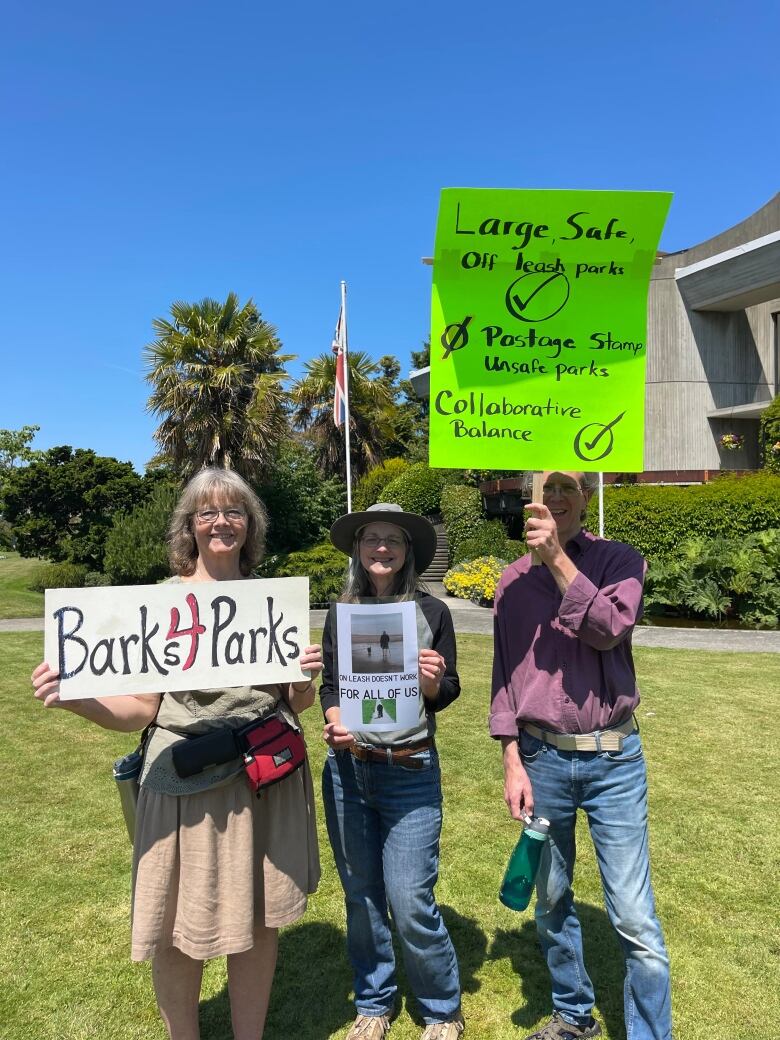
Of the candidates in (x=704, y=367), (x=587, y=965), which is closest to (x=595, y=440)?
(x=587, y=965)

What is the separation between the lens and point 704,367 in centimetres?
1956

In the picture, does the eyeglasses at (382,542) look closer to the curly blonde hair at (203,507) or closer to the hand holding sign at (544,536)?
the curly blonde hair at (203,507)

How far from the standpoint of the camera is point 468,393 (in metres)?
2.51

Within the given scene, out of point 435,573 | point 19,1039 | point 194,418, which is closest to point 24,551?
point 194,418

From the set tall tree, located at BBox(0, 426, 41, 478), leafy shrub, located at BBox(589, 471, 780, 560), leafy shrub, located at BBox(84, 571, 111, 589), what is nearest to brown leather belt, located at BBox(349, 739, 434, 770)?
leafy shrub, located at BBox(589, 471, 780, 560)

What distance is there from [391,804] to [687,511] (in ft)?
43.4

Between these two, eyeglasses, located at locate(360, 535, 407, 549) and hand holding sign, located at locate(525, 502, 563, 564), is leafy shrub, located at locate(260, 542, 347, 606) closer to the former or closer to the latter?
eyeglasses, located at locate(360, 535, 407, 549)

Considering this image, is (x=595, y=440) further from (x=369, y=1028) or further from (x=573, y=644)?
(x=369, y=1028)

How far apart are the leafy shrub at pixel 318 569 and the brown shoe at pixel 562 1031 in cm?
1242

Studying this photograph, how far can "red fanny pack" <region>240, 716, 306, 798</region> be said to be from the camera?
7.11 feet

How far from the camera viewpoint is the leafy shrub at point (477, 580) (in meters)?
16.3

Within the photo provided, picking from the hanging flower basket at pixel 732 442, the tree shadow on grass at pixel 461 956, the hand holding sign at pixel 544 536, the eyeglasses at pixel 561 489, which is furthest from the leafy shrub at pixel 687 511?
the hand holding sign at pixel 544 536

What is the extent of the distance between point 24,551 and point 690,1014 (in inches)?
967

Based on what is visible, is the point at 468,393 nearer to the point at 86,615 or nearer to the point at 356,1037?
the point at 86,615
